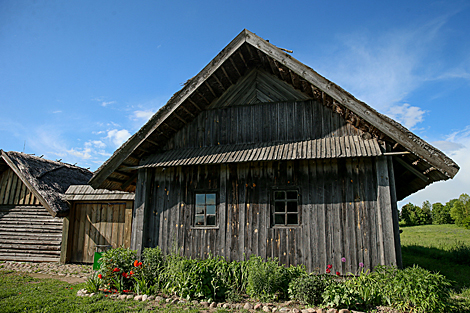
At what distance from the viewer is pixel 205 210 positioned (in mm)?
8789

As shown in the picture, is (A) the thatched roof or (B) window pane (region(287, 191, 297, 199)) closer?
(B) window pane (region(287, 191, 297, 199))

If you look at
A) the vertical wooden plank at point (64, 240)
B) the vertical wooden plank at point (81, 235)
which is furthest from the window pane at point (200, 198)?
the vertical wooden plank at point (64, 240)

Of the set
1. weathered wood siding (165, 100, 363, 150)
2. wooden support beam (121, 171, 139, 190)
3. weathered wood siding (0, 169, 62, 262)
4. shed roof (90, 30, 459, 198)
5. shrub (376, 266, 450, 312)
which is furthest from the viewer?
weathered wood siding (0, 169, 62, 262)

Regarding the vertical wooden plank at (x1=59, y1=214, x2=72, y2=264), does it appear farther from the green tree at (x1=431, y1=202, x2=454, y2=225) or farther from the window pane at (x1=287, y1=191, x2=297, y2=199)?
the green tree at (x1=431, y1=202, x2=454, y2=225)

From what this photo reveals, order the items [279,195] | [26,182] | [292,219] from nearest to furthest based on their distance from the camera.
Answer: [292,219], [279,195], [26,182]

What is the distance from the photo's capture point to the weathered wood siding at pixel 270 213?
24.0 ft

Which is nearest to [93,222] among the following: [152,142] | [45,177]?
[45,177]

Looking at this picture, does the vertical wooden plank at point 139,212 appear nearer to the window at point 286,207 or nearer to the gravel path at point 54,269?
the gravel path at point 54,269

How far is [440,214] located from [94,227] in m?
48.7

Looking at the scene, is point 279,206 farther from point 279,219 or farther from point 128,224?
point 128,224

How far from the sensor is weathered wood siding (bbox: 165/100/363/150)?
826 cm

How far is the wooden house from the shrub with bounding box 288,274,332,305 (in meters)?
1.02

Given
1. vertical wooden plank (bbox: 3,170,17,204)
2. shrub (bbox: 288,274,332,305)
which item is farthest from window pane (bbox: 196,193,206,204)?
vertical wooden plank (bbox: 3,170,17,204)

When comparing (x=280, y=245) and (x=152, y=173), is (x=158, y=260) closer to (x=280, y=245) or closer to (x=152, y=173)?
(x=152, y=173)
